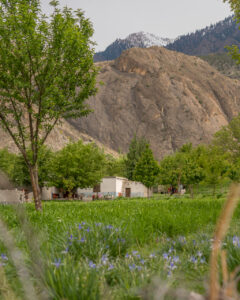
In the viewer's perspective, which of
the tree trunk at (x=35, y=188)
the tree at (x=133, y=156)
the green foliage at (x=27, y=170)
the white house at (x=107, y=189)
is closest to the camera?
the tree trunk at (x=35, y=188)

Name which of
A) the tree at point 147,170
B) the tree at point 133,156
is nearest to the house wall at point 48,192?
the tree at point 147,170

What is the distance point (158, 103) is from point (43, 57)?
116100 mm

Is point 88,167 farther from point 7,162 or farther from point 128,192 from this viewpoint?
point 128,192

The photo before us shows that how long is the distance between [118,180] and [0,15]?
50.9m

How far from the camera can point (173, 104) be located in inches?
5032

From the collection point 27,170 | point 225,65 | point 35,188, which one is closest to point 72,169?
point 27,170

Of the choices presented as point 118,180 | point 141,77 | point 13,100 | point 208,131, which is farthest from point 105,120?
point 13,100

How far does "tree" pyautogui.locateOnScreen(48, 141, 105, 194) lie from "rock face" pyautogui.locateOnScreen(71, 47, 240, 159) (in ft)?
220

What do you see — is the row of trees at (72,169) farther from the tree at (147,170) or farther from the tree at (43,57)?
the tree at (43,57)

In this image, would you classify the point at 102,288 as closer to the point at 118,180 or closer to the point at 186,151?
the point at 118,180

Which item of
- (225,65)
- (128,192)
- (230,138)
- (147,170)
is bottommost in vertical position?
(128,192)

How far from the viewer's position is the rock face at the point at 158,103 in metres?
122

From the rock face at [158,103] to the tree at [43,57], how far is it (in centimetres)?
10202

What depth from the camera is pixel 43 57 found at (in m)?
15.4
